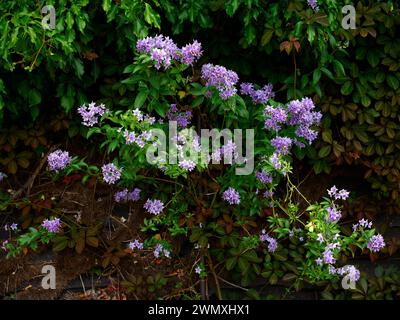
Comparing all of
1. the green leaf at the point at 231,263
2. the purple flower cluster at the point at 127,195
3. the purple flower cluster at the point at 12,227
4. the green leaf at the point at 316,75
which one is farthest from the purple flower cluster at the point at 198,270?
the green leaf at the point at 316,75

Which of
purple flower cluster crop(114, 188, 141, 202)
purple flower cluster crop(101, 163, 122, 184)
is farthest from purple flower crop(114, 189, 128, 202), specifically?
purple flower cluster crop(101, 163, 122, 184)

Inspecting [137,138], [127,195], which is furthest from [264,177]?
[127,195]

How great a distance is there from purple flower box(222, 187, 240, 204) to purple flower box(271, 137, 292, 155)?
1.16ft

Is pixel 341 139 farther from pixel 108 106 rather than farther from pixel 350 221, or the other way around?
pixel 108 106

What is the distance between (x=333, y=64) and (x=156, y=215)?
4.58 feet

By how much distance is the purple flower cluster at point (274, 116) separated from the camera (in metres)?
3.10

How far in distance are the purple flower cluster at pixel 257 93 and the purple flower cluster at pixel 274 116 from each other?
0.24 meters

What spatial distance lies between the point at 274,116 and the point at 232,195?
508mm

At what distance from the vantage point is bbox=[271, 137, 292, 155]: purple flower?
10.1 feet

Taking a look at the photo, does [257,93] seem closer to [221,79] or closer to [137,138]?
[221,79]

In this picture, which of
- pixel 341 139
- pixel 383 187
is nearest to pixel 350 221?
pixel 383 187

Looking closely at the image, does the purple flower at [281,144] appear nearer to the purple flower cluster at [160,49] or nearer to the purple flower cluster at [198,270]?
the purple flower cluster at [160,49]

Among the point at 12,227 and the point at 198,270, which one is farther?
the point at 12,227

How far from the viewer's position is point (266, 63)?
3.61 m
